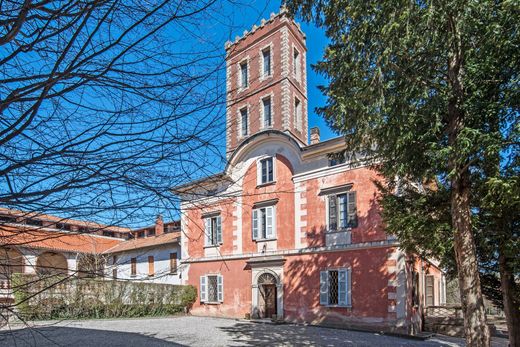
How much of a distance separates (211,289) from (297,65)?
13248 mm

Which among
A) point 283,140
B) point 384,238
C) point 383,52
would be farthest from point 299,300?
point 383,52

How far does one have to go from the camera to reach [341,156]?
8555 millimetres

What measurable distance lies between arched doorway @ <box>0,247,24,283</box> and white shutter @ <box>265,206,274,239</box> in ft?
48.5

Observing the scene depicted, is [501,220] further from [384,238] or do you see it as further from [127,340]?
[127,340]

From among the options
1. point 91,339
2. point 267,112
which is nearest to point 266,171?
point 267,112

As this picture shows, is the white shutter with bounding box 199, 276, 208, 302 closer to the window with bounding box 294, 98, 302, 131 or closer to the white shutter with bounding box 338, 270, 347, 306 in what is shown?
the white shutter with bounding box 338, 270, 347, 306

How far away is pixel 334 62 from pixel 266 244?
11.5m

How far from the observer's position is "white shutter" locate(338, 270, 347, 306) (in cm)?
1423

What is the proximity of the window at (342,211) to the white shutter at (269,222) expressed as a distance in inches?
114

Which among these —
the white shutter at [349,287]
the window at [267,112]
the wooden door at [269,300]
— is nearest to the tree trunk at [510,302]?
the white shutter at [349,287]

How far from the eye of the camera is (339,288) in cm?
1444

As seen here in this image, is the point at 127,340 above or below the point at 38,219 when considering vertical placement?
below

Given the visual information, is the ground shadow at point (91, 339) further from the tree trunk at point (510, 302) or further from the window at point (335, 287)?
the tree trunk at point (510, 302)

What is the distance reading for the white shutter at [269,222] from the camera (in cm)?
1706
